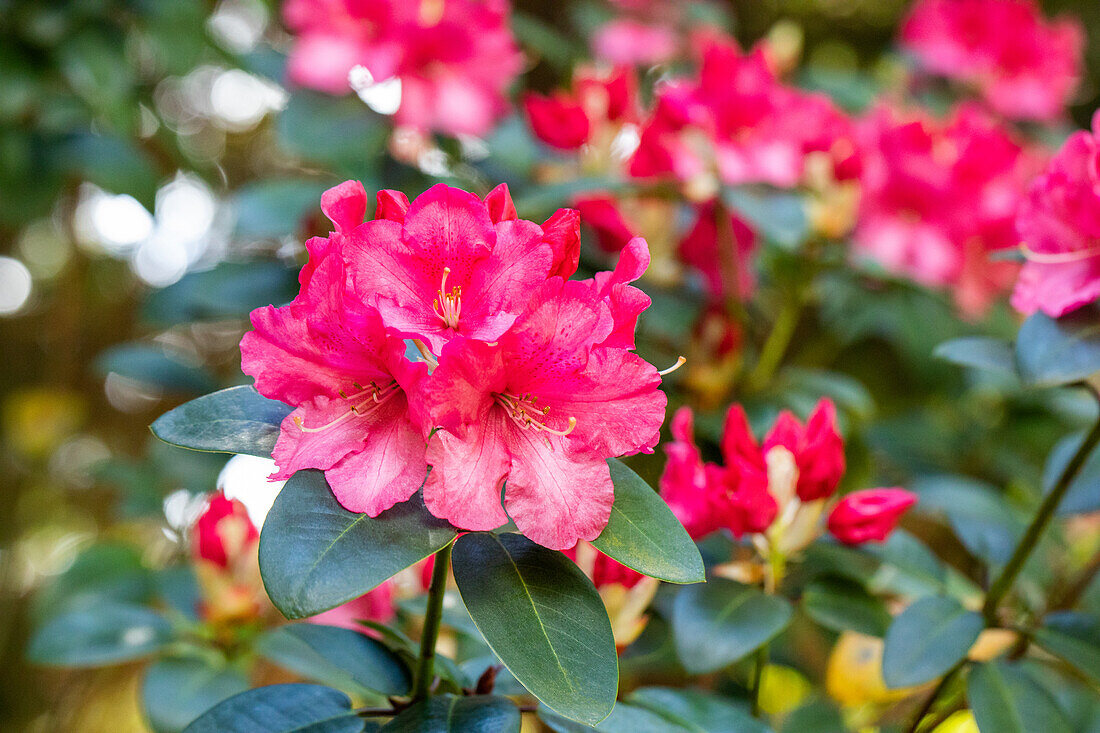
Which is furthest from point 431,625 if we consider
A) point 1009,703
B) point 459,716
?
point 1009,703

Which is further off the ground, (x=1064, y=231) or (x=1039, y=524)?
(x=1064, y=231)

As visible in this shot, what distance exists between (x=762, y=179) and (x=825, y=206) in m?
0.16

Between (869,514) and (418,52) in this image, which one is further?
(418,52)

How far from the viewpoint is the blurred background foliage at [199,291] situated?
126 cm

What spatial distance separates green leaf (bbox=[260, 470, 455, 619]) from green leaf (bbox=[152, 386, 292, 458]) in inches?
1.7

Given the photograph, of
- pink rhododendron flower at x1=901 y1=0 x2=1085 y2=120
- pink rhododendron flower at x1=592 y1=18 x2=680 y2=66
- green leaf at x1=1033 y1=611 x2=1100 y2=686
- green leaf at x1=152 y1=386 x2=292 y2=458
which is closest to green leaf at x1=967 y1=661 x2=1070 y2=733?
green leaf at x1=1033 y1=611 x2=1100 y2=686

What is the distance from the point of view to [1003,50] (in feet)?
5.44

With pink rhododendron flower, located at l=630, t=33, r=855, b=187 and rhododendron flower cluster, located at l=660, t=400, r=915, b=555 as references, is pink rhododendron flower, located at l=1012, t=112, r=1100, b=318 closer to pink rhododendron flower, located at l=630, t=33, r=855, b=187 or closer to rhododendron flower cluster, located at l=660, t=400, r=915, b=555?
rhododendron flower cluster, located at l=660, t=400, r=915, b=555

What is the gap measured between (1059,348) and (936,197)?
0.67 metres

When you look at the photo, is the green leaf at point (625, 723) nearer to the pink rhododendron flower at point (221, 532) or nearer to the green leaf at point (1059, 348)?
the green leaf at point (1059, 348)

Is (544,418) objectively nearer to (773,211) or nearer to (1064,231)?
(1064,231)

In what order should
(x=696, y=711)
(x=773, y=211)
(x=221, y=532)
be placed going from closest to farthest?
(x=696, y=711)
(x=221, y=532)
(x=773, y=211)

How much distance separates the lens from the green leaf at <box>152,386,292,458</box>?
50 centimetres

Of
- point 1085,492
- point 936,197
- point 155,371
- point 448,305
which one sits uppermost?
point 448,305
